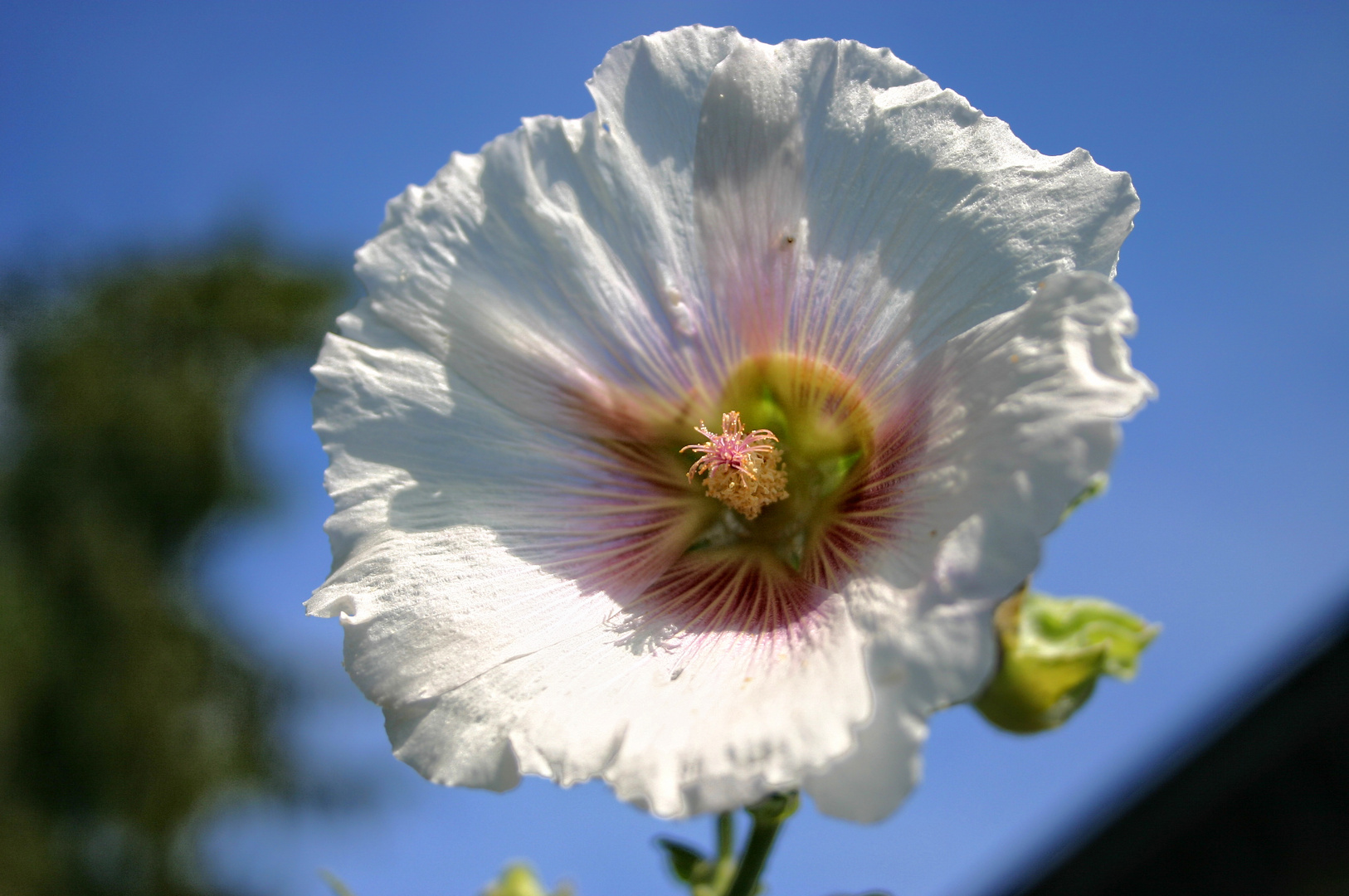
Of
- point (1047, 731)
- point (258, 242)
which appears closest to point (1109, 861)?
point (1047, 731)

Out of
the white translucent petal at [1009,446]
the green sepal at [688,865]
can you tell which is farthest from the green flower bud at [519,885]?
the white translucent petal at [1009,446]

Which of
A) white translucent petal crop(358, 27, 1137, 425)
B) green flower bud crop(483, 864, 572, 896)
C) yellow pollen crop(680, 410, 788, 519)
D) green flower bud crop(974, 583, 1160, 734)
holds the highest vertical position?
white translucent petal crop(358, 27, 1137, 425)

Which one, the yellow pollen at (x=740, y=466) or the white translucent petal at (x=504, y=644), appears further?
the yellow pollen at (x=740, y=466)

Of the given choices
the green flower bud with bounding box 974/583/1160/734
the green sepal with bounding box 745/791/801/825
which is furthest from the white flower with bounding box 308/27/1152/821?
the green flower bud with bounding box 974/583/1160/734

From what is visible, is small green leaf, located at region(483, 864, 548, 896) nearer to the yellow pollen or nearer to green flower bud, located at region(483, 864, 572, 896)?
green flower bud, located at region(483, 864, 572, 896)

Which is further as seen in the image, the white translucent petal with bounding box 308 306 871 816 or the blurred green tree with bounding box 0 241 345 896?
the blurred green tree with bounding box 0 241 345 896

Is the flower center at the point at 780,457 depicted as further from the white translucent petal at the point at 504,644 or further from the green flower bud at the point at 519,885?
the green flower bud at the point at 519,885

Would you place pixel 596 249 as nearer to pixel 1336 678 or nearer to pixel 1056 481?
pixel 1056 481
